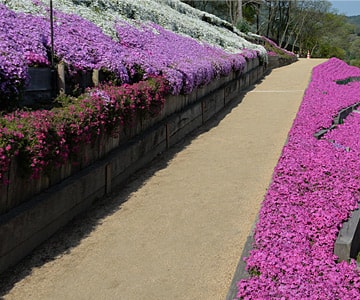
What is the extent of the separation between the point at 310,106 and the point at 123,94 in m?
7.87

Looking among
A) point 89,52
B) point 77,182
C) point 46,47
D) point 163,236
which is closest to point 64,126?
point 77,182

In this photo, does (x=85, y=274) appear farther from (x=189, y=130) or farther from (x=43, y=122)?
(x=189, y=130)

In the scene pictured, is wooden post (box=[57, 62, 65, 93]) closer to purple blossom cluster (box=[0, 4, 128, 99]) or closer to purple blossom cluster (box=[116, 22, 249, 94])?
purple blossom cluster (box=[0, 4, 128, 99])

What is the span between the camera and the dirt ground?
4430 mm

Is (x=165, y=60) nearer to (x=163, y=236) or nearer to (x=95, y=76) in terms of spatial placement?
→ (x=95, y=76)

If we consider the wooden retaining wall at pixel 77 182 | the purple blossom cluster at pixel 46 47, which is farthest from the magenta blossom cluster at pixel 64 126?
the purple blossom cluster at pixel 46 47

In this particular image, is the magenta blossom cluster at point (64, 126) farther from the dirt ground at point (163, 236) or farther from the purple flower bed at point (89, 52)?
the dirt ground at point (163, 236)

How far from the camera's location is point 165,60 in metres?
10.4

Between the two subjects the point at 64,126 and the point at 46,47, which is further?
the point at 46,47

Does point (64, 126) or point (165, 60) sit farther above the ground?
point (165, 60)

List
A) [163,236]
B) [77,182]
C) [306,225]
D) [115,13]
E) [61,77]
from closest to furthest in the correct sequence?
[306,225] < [163,236] < [77,182] < [61,77] < [115,13]

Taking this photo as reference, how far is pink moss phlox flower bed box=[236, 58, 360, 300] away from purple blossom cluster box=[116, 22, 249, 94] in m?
2.53

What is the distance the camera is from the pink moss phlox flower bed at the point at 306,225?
383 cm

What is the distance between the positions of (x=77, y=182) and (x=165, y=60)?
5309 millimetres
